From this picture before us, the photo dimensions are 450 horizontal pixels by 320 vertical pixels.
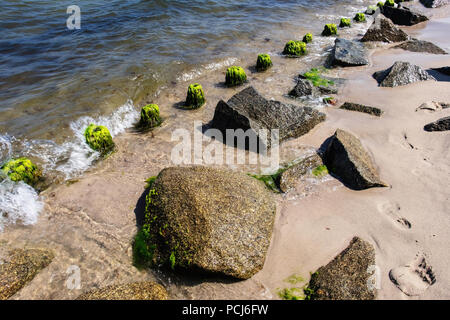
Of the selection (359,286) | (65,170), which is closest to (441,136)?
A: (359,286)

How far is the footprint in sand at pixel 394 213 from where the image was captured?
174 inches

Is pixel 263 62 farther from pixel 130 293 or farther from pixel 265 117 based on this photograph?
pixel 130 293

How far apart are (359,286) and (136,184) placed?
4173 millimetres

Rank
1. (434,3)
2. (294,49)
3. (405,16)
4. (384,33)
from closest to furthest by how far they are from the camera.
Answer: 1. (294,49)
2. (384,33)
3. (405,16)
4. (434,3)

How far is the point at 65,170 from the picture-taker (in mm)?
6000

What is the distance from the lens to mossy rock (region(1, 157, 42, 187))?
17.5ft

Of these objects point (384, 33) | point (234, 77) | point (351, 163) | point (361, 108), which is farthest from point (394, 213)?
point (384, 33)

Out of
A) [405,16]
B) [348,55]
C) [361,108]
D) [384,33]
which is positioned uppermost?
[405,16]

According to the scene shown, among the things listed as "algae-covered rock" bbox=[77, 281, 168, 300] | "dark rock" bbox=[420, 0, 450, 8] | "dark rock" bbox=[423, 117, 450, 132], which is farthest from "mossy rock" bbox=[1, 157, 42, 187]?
"dark rock" bbox=[420, 0, 450, 8]

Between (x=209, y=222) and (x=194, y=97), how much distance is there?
5135 millimetres

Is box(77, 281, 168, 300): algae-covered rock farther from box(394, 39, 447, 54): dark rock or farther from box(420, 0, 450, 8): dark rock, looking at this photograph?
box(420, 0, 450, 8): dark rock

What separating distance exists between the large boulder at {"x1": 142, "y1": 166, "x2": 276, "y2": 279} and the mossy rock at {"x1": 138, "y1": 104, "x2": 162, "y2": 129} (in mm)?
3018

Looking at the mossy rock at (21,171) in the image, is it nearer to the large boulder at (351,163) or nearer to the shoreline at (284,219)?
the shoreline at (284,219)

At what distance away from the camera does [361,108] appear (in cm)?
750
